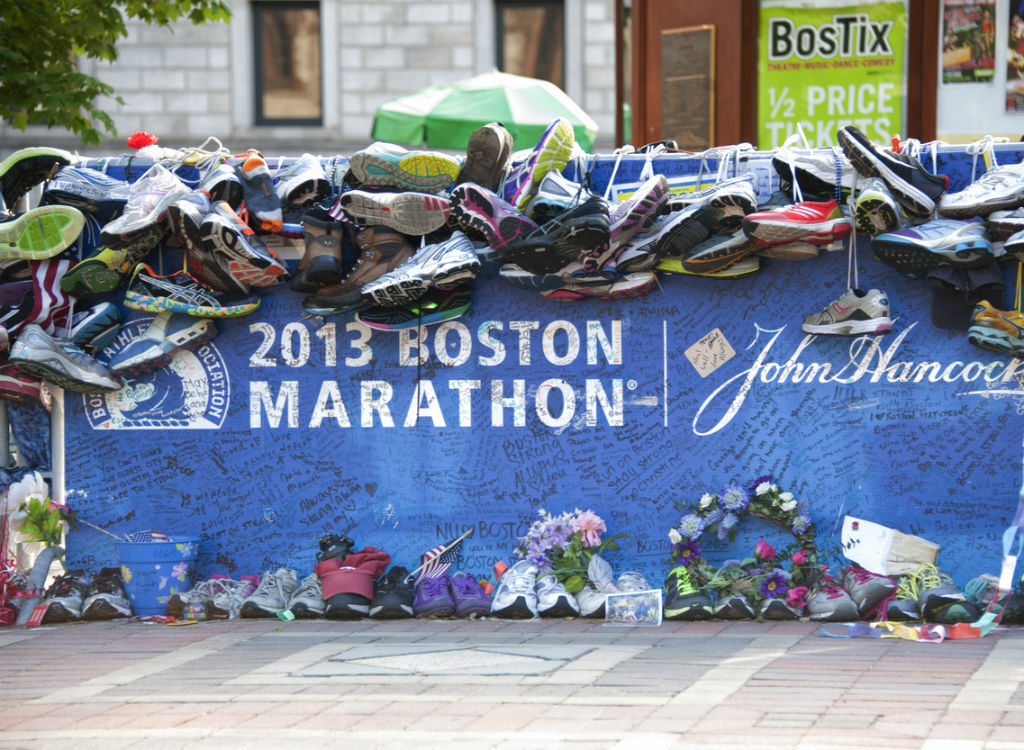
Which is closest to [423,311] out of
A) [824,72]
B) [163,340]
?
[163,340]

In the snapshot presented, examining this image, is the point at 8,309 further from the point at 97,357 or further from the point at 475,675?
the point at 475,675

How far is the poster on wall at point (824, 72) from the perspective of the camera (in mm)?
8500

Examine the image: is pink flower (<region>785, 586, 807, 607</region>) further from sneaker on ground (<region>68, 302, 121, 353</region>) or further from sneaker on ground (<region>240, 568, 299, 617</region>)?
sneaker on ground (<region>68, 302, 121, 353</region>)

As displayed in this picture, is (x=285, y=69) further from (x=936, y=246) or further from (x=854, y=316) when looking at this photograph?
(x=936, y=246)

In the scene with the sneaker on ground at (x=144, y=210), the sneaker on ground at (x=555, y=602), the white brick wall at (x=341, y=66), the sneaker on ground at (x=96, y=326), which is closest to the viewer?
the sneaker on ground at (x=555, y=602)

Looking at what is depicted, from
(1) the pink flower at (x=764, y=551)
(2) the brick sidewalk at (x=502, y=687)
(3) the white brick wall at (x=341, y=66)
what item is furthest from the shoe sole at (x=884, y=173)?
(3) the white brick wall at (x=341, y=66)

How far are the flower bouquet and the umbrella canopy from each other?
19.1 ft

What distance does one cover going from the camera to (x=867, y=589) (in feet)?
17.5

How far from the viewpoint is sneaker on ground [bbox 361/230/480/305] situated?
5.47m

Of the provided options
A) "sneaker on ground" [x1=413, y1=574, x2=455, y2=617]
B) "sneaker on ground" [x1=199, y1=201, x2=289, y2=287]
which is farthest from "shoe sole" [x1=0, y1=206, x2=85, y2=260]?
"sneaker on ground" [x1=413, y1=574, x2=455, y2=617]

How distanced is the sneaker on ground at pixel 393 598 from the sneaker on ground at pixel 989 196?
2.81 meters

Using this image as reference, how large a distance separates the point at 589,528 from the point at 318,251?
1.70m

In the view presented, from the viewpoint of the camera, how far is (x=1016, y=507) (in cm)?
549

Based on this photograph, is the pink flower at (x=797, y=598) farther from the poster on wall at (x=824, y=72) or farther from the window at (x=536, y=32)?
the window at (x=536, y=32)
